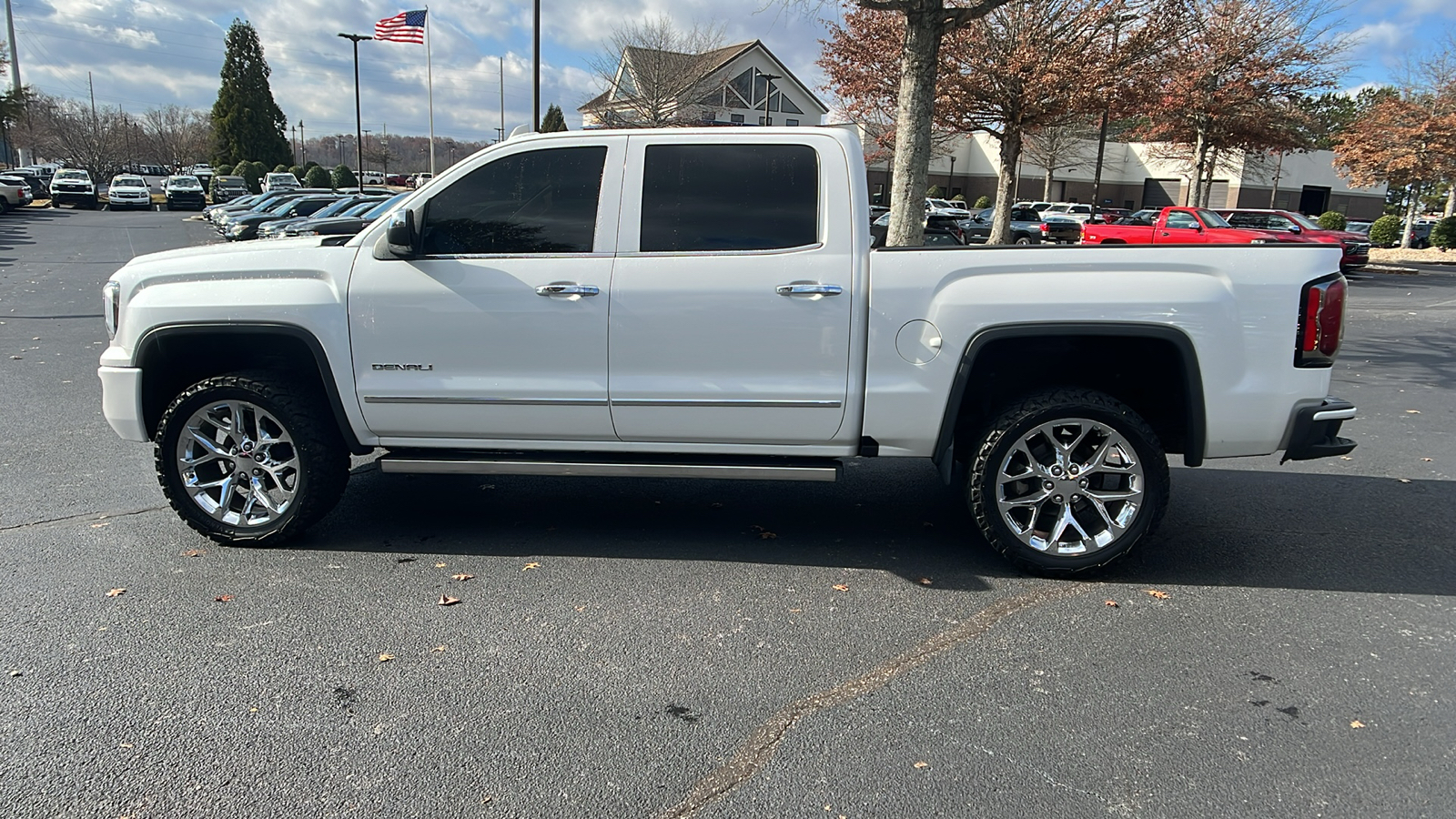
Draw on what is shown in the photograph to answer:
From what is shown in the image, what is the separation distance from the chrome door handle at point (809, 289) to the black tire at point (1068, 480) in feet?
3.24

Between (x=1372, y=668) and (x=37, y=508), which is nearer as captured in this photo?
(x=1372, y=668)

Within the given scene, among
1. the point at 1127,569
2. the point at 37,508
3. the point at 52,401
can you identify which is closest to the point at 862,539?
the point at 1127,569

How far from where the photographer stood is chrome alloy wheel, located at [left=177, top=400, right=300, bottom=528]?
4.52m

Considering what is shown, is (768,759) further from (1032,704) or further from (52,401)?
(52,401)

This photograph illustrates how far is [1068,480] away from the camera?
424cm

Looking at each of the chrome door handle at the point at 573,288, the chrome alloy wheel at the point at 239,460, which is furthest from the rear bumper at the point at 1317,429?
the chrome alloy wheel at the point at 239,460

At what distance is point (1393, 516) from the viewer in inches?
209

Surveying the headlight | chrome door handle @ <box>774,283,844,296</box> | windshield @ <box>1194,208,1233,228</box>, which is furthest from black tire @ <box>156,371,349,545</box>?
windshield @ <box>1194,208,1233,228</box>

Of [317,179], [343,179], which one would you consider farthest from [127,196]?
[343,179]

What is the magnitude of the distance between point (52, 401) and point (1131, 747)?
8197mm

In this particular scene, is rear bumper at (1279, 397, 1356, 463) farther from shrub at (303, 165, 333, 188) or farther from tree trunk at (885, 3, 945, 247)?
shrub at (303, 165, 333, 188)

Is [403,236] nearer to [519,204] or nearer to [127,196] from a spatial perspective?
[519,204]

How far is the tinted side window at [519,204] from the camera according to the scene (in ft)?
14.2

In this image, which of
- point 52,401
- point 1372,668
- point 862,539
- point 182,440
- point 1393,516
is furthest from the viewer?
point 52,401
